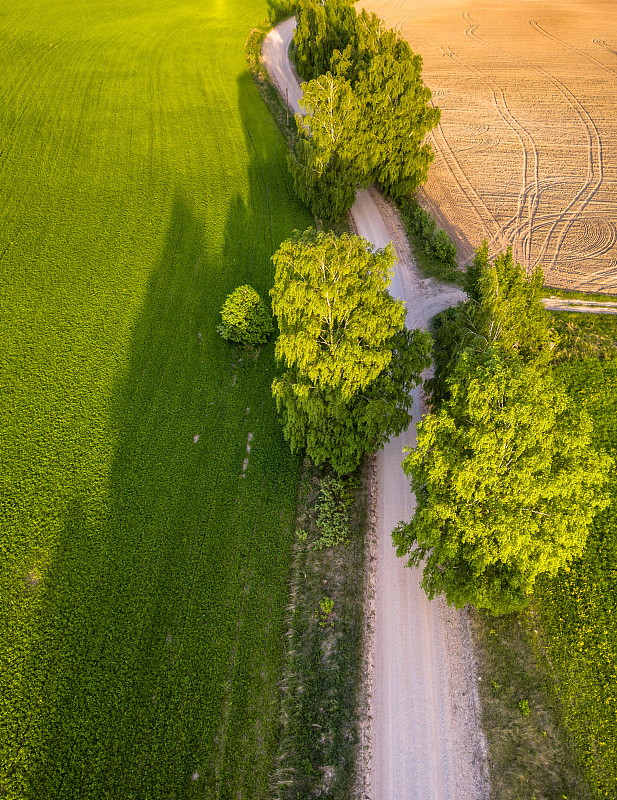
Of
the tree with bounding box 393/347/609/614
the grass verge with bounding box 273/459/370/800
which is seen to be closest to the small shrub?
the tree with bounding box 393/347/609/614

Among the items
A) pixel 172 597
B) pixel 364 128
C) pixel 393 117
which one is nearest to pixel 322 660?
pixel 172 597

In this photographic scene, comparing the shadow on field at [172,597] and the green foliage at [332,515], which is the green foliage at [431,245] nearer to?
the shadow on field at [172,597]

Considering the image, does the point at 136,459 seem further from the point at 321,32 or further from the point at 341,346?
the point at 321,32

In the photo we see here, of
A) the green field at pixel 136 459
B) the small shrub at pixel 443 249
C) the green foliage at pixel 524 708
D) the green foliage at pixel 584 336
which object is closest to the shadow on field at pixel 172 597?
the green field at pixel 136 459

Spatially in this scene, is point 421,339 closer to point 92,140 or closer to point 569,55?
point 92,140

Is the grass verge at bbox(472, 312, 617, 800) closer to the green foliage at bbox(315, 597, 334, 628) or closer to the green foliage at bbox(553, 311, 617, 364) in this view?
the green foliage at bbox(315, 597, 334, 628)

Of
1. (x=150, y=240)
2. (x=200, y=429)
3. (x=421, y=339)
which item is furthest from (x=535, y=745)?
(x=150, y=240)
